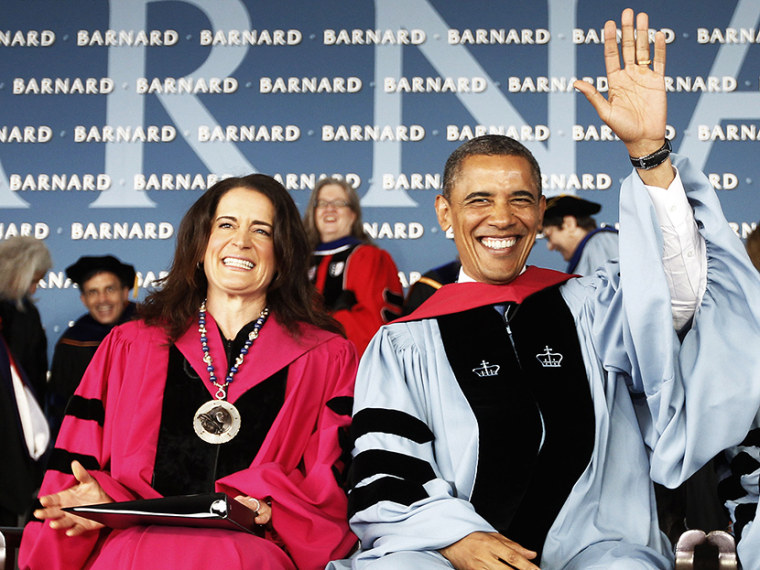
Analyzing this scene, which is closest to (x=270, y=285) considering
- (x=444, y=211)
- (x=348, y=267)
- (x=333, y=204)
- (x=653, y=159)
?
(x=444, y=211)

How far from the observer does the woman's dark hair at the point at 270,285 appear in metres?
3.52

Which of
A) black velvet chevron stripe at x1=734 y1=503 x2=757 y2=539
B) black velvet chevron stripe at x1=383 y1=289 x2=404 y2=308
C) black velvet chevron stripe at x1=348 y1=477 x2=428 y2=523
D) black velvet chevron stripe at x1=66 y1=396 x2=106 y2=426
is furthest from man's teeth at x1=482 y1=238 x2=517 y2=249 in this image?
black velvet chevron stripe at x1=383 y1=289 x2=404 y2=308

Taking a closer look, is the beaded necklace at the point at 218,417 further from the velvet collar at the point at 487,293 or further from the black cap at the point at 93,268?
the black cap at the point at 93,268

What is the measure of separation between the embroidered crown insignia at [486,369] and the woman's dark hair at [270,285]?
0.75 m

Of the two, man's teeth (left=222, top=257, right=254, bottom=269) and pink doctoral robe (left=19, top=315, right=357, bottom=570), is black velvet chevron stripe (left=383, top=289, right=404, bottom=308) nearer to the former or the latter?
pink doctoral robe (left=19, top=315, right=357, bottom=570)

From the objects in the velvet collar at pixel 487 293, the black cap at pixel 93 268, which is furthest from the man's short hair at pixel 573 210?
the velvet collar at pixel 487 293

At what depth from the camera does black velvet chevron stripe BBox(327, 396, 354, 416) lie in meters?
3.29

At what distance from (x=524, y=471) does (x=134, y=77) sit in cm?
503

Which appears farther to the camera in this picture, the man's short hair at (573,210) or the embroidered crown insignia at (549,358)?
the man's short hair at (573,210)

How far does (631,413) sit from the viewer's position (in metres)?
2.96

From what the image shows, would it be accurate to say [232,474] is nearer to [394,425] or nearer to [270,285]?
[394,425]

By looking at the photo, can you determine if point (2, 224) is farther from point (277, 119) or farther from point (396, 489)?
point (396, 489)

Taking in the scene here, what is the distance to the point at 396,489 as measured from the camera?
279 cm

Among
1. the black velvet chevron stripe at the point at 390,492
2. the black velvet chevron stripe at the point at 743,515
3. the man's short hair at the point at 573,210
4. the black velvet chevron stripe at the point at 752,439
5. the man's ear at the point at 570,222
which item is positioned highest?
the man's short hair at the point at 573,210
